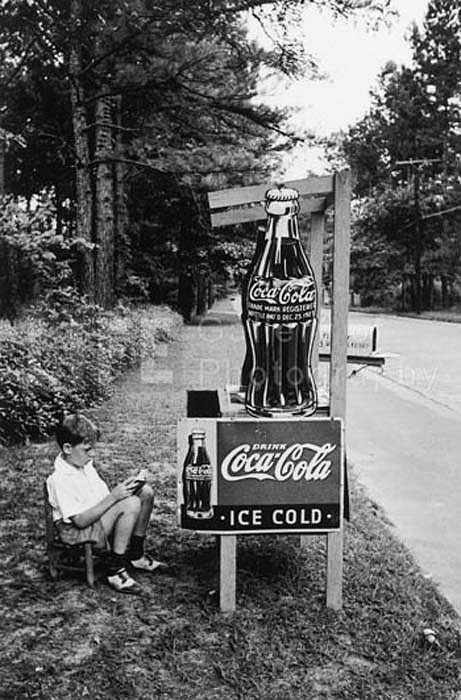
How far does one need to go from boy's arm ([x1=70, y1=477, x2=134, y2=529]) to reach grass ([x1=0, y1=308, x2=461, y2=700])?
15.9 inches

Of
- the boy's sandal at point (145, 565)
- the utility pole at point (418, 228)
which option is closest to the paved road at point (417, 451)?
the boy's sandal at point (145, 565)

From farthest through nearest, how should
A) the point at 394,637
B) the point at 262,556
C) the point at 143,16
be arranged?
the point at 143,16 < the point at 262,556 < the point at 394,637

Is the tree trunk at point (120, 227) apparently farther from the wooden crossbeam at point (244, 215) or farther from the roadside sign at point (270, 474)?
the roadside sign at point (270, 474)

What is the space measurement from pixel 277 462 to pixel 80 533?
3.65ft

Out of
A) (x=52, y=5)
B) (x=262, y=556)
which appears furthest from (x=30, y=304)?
(x=262, y=556)

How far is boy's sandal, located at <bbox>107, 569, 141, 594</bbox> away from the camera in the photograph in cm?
418

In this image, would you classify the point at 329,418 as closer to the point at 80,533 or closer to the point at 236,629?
the point at 236,629

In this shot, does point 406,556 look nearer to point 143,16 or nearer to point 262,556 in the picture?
point 262,556

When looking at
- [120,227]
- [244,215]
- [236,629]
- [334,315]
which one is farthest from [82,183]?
[236,629]

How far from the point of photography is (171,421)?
9430 millimetres

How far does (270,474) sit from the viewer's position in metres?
3.97

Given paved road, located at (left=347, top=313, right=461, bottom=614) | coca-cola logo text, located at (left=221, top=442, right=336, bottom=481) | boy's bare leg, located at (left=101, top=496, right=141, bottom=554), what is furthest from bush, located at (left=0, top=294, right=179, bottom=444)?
coca-cola logo text, located at (left=221, top=442, right=336, bottom=481)

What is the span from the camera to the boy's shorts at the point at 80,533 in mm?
4148

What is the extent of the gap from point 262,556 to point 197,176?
15.4 m
